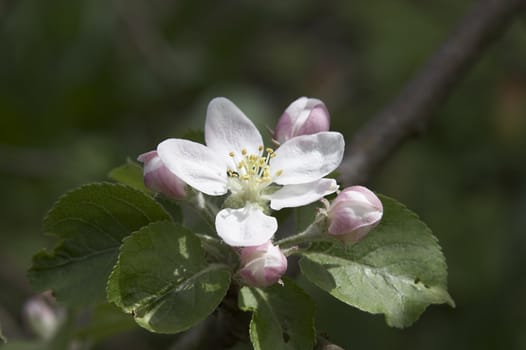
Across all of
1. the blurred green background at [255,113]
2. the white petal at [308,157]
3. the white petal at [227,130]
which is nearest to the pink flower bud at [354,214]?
the white petal at [308,157]

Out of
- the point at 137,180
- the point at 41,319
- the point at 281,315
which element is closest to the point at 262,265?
the point at 281,315

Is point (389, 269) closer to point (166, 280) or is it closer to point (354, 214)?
point (354, 214)

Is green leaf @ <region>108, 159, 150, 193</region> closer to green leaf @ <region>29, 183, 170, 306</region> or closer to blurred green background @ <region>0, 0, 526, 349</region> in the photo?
green leaf @ <region>29, 183, 170, 306</region>

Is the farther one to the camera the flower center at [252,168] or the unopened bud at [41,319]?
the unopened bud at [41,319]

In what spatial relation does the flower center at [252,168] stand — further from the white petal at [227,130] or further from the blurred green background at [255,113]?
the blurred green background at [255,113]

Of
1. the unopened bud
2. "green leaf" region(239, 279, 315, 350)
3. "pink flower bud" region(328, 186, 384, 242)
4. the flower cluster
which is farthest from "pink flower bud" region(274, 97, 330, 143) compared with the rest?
the unopened bud

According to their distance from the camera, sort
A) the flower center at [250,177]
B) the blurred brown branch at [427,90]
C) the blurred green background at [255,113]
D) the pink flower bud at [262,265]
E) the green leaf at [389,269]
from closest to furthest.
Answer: the pink flower bud at [262,265]
the green leaf at [389,269]
the flower center at [250,177]
the blurred brown branch at [427,90]
the blurred green background at [255,113]

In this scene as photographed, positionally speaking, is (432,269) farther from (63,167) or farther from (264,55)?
(264,55)
